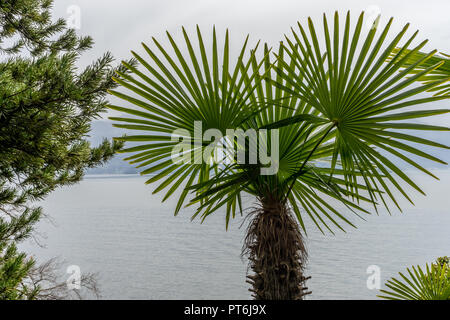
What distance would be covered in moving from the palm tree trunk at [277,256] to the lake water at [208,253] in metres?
11.5

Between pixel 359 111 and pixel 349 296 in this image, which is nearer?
pixel 359 111

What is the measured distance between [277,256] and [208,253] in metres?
25.4

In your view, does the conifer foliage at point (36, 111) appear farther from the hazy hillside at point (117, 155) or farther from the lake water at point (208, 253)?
the lake water at point (208, 253)

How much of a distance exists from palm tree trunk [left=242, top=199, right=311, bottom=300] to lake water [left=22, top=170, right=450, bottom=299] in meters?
11.5

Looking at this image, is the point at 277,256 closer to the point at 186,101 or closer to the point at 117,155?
the point at 186,101

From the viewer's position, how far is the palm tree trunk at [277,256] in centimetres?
125

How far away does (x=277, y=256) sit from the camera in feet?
4.11

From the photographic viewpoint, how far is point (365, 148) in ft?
3.91

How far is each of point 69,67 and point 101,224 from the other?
35.5m
